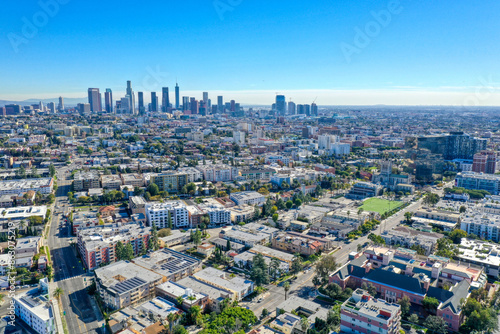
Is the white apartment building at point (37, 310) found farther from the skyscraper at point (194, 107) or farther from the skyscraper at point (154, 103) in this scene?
the skyscraper at point (154, 103)

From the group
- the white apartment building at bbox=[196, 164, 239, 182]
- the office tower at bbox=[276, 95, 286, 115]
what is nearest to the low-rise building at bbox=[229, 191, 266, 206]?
the white apartment building at bbox=[196, 164, 239, 182]

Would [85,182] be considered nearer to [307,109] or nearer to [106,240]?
[106,240]

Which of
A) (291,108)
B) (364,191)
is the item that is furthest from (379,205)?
(291,108)

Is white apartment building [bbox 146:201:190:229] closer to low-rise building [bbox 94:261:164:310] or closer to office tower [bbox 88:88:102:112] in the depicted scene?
low-rise building [bbox 94:261:164:310]

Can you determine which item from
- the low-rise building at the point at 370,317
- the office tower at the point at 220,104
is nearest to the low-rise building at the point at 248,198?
the low-rise building at the point at 370,317

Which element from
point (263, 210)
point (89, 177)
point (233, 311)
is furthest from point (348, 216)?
point (89, 177)

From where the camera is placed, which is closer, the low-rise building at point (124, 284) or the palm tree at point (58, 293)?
the low-rise building at point (124, 284)

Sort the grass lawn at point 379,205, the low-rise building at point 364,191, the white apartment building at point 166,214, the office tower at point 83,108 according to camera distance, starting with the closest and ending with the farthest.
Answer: the white apartment building at point 166,214
the grass lawn at point 379,205
the low-rise building at point 364,191
the office tower at point 83,108

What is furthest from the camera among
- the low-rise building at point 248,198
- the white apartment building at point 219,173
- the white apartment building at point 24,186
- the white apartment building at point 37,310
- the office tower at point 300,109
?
the office tower at point 300,109
